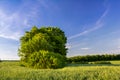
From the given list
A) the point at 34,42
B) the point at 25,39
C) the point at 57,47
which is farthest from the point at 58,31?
the point at 34,42

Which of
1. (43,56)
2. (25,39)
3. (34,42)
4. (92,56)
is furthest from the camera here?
(92,56)

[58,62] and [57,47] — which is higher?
[57,47]

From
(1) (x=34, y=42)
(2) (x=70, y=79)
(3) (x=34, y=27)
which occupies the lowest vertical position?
(2) (x=70, y=79)

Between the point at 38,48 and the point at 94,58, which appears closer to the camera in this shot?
the point at 38,48

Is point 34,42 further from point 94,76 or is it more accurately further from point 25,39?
point 94,76

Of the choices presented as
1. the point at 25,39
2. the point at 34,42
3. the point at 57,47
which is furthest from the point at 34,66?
the point at 57,47

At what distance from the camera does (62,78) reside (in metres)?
12.8

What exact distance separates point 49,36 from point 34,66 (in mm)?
11111

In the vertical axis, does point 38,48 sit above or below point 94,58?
below

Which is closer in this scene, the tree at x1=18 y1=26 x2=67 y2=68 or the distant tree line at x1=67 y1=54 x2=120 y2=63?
the tree at x1=18 y1=26 x2=67 y2=68

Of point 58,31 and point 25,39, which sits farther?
point 58,31

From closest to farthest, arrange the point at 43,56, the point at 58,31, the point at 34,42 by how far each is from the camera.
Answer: the point at 43,56 < the point at 34,42 < the point at 58,31

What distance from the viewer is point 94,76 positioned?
13.4 m

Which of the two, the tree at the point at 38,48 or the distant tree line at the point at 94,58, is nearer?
the tree at the point at 38,48
